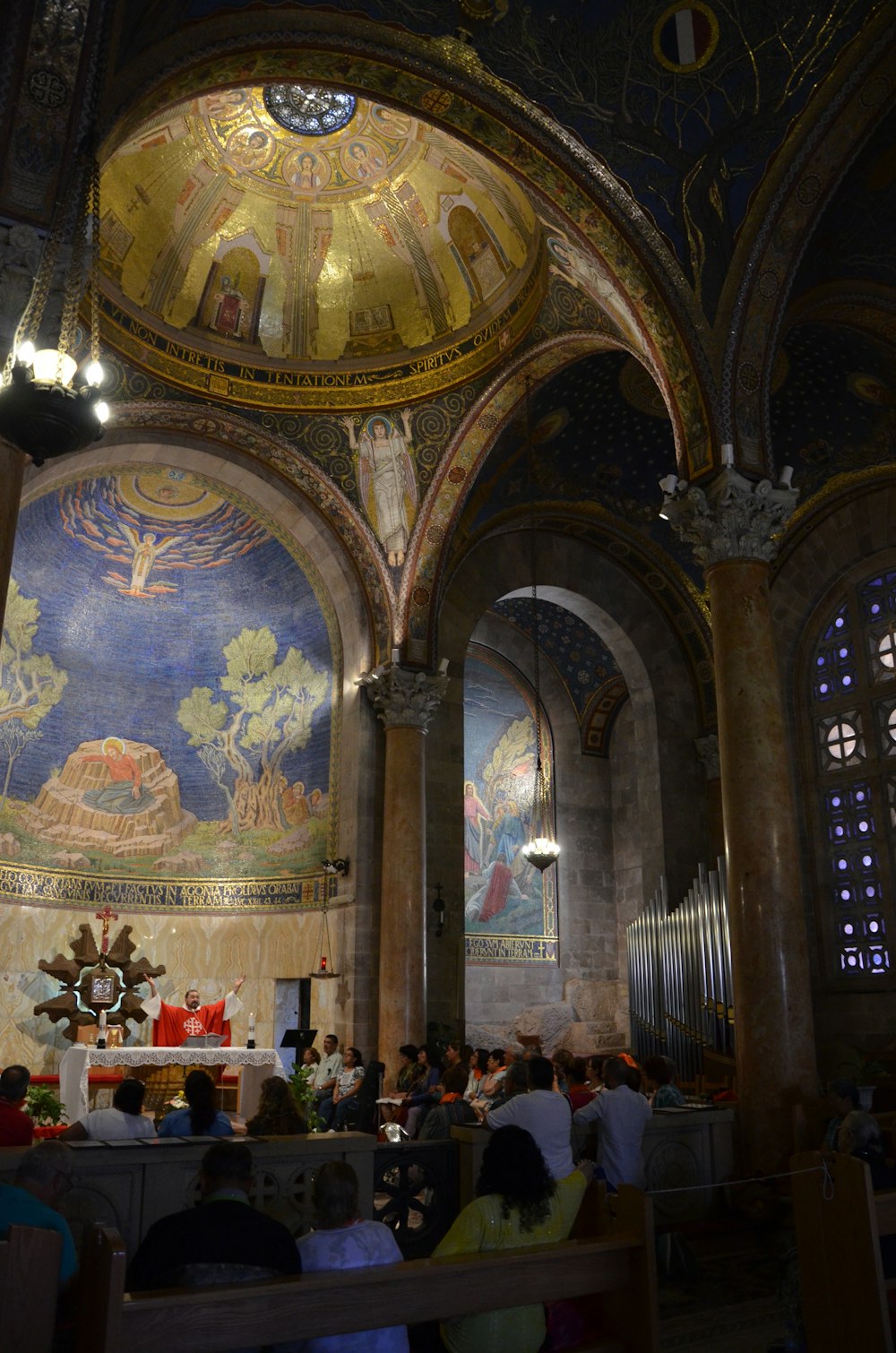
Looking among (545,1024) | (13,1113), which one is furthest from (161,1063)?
(545,1024)

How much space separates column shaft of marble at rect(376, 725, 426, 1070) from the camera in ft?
44.7

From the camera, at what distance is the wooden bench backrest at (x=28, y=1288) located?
251 cm

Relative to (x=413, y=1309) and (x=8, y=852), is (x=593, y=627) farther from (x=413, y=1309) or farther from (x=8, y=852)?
(x=413, y=1309)

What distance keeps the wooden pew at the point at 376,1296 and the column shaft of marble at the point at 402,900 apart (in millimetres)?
10405

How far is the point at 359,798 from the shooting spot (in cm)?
1496

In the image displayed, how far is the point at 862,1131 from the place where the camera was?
488 centimetres

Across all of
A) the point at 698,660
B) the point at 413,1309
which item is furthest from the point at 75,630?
the point at 413,1309

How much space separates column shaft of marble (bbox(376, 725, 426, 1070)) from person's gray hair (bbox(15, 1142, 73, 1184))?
33.1ft

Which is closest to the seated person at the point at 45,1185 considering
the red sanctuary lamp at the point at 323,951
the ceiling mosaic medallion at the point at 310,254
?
the red sanctuary lamp at the point at 323,951

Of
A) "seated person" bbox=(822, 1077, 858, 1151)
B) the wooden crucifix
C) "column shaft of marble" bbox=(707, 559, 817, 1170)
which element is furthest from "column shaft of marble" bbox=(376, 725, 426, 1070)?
"seated person" bbox=(822, 1077, 858, 1151)

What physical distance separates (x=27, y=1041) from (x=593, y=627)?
10747mm

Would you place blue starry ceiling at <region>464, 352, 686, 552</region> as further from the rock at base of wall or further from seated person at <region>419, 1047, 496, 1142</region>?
seated person at <region>419, 1047, 496, 1142</region>

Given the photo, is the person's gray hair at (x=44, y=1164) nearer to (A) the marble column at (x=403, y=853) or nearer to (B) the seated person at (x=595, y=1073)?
(B) the seated person at (x=595, y=1073)

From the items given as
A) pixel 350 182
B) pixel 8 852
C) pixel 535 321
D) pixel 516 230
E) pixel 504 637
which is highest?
pixel 350 182
